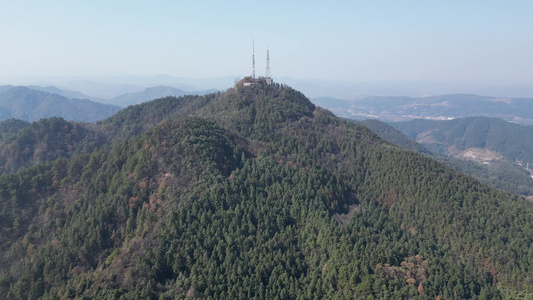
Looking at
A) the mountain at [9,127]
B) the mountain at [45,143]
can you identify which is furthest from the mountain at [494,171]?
the mountain at [9,127]

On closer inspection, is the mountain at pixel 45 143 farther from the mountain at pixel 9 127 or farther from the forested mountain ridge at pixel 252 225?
the forested mountain ridge at pixel 252 225

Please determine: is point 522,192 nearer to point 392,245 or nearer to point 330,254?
point 392,245

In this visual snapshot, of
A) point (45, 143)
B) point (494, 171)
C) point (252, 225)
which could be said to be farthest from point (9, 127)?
point (494, 171)

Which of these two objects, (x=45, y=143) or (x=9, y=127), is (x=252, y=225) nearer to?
(x=45, y=143)

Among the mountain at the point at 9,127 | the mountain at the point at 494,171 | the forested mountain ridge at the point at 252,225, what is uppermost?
the mountain at the point at 9,127

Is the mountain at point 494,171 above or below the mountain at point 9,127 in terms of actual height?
below

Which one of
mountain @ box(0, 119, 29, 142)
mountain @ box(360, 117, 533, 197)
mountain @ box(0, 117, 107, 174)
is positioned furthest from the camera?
mountain @ box(360, 117, 533, 197)

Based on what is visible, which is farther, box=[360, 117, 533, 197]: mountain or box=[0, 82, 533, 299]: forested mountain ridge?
box=[360, 117, 533, 197]: mountain

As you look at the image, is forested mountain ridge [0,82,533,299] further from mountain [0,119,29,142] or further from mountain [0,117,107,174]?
mountain [0,119,29,142]

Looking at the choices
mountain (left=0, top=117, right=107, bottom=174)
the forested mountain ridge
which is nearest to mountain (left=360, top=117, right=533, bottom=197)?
the forested mountain ridge
